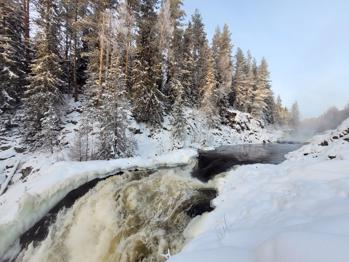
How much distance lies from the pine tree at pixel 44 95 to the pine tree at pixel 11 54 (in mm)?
1228

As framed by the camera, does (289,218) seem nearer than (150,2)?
Yes

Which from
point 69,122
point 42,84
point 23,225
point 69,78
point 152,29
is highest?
point 152,29

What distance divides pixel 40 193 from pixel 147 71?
55.0 feet

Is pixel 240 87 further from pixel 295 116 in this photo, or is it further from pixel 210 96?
pixel 295 116

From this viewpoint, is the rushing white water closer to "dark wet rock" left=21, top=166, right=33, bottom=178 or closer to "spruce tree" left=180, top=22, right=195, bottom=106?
"dark wet rock" left=21, top=166, right=33, bottom=178

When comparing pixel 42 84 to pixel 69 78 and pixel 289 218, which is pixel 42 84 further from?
pixel 289 218

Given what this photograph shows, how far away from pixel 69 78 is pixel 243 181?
22.0 m

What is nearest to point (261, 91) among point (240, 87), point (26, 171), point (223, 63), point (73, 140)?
point (240, 87)

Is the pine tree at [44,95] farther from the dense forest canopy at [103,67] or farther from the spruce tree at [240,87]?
the spruce tree at [240,87]

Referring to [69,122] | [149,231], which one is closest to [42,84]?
[69,122]

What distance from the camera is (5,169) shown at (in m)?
15.0

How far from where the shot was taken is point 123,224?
683cm

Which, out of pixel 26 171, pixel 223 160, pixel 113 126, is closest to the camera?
pixel 26 171

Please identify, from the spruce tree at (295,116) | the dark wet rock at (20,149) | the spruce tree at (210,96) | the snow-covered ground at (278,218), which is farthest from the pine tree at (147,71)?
the spruce tree at (295,116)
